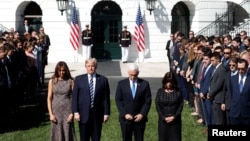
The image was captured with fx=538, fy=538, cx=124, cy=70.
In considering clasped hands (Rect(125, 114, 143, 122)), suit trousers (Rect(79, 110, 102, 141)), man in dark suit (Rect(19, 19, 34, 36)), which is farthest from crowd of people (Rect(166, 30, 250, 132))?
man in dark suit (Rect(19, 19, 34, 36))

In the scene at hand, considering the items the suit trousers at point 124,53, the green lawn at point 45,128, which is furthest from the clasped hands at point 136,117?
the suit trousers at point 124,53

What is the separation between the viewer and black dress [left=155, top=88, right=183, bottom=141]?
9.49 meters

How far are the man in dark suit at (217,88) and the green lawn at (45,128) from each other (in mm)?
722

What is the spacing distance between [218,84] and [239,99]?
1261 mm

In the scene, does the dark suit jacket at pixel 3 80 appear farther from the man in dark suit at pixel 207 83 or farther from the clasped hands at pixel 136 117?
the man in dark suit at pixel 207 83

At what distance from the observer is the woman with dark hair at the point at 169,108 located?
9.48 meters

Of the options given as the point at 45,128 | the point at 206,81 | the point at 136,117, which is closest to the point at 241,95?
the point at 136,117

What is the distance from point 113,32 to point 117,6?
1495 mm

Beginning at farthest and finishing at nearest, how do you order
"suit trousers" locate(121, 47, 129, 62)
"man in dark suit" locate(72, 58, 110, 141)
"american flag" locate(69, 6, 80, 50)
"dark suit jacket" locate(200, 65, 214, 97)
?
"american flag" locate(69, 6, 80, 50) < "suit trousers" locate(121, 47, 129, 62) < "dark suit jacket" locate(200, 65, 214, 97) < "man in dark suit" locate(72, 58, 110, 141)

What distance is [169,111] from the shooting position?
9508 mm

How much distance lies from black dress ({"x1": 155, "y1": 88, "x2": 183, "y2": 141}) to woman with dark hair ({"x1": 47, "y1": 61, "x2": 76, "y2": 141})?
1.61 meters

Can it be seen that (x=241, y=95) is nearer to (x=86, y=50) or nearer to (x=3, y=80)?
(x=3, y=80)

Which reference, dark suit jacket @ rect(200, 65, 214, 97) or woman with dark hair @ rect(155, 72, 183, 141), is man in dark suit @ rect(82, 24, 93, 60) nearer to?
dark suit jacket @ rect(200, 65, 214, 97)

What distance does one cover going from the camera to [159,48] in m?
30.0
